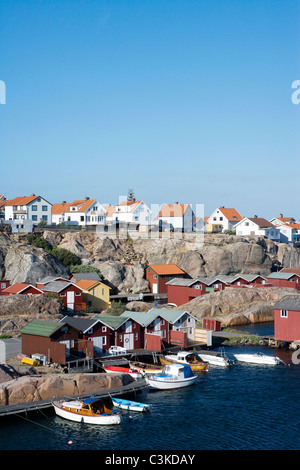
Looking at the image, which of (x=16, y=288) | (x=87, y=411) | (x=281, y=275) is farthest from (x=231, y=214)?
(x=87, y=411)

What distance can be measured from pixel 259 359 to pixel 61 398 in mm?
20178

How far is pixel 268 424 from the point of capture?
33.1 meters

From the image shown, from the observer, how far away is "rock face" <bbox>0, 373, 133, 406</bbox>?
34531mm

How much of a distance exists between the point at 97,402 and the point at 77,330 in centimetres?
1029

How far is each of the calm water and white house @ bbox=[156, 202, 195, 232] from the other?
74.6 meters

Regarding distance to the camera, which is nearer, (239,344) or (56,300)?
(239,344)

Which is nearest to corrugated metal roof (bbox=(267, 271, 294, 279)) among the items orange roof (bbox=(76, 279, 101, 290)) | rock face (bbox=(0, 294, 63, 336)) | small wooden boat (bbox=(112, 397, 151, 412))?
orange roof (bbox=(76, 279, 101, 290))

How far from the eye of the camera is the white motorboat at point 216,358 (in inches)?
1845

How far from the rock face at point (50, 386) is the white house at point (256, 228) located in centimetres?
8092

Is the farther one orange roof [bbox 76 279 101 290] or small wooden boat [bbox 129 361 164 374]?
orange roof [bbox 76 279 101 290]

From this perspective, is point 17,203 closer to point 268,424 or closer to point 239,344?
point 239,344

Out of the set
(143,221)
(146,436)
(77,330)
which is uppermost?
(143,221)

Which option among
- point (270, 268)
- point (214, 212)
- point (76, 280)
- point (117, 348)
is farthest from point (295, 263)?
point (117, 348)

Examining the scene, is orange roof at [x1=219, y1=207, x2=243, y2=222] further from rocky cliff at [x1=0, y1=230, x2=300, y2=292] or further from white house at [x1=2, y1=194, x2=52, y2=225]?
white house at [x1=2, y1=194, x2=52, y2=225]
